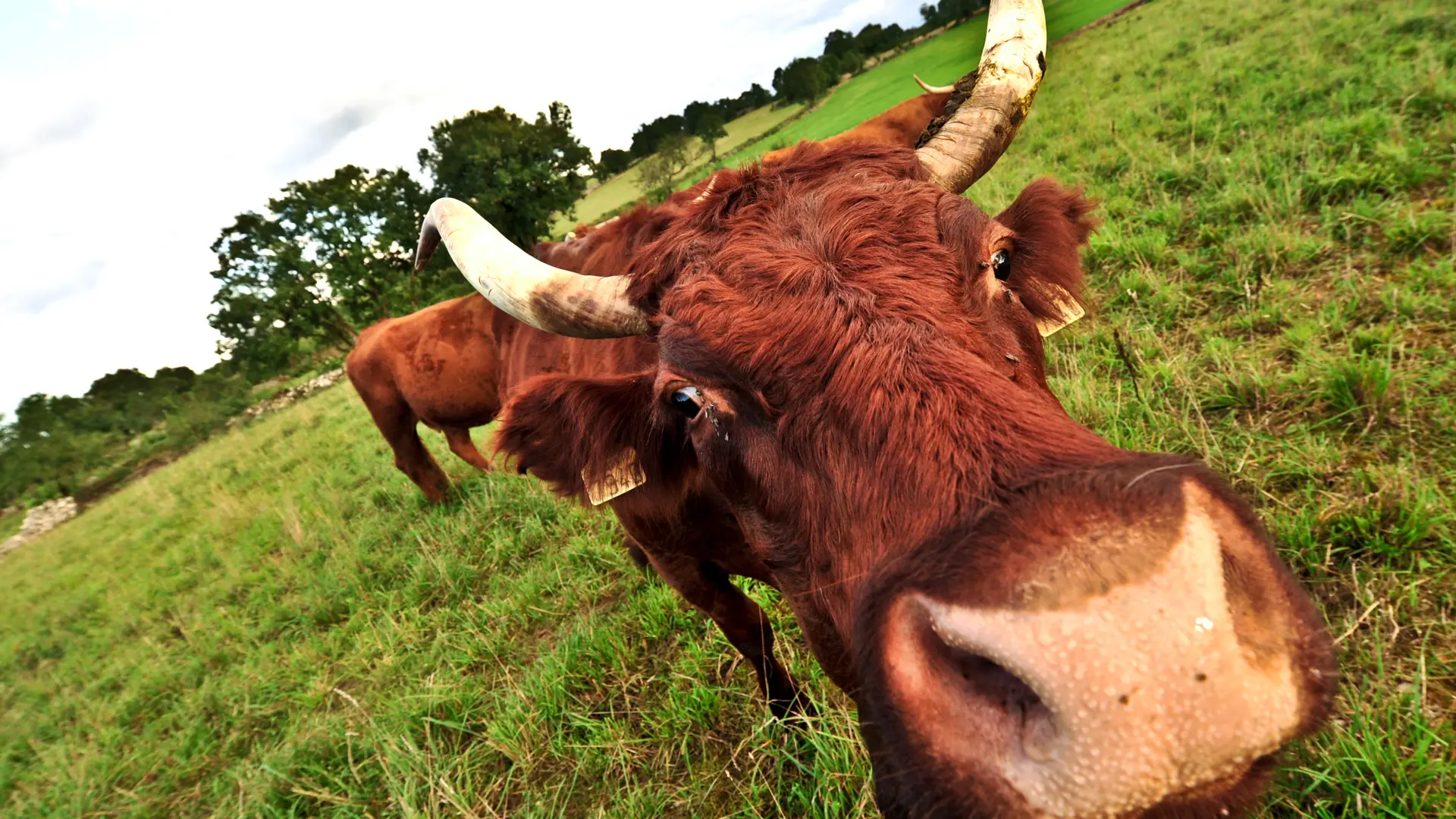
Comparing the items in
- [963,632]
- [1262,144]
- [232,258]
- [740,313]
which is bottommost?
[1262,144]

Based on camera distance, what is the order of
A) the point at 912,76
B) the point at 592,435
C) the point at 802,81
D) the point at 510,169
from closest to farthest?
1. the point at 592,435
2. the point at 912,76
3. the point at 510,169
4. the point at 802,81

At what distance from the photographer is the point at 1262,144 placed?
4.93m

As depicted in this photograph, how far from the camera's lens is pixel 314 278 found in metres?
27.0

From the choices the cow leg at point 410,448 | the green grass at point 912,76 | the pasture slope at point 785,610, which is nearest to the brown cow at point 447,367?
the cow leg at point 410,448

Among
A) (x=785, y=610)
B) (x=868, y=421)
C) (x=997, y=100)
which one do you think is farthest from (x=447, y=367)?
(x=868, y=421)

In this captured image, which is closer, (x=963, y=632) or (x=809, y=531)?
(x=963, y=632)

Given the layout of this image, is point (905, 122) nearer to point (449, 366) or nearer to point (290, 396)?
point (449, 366)

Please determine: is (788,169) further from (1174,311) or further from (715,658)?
(1174,311)

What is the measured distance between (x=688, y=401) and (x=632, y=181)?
41726 millimetres

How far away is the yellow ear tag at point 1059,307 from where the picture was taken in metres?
2.19

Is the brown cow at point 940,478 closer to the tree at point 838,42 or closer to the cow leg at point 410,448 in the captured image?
the cow leg at point 410,448

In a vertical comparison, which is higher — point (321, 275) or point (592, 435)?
point (321, 275)

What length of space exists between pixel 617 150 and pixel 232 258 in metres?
38.9

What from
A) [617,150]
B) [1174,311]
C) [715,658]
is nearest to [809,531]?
[715,658]
